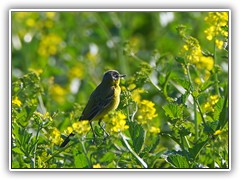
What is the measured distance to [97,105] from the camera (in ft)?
15.1

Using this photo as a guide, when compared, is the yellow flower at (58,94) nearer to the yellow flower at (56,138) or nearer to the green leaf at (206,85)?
the yellow flower at (56,138)

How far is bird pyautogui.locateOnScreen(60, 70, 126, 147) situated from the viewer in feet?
14.9

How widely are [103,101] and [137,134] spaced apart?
0.30 metres

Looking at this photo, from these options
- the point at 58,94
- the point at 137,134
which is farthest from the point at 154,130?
the point at 58,94

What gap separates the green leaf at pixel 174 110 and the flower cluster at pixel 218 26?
461mm

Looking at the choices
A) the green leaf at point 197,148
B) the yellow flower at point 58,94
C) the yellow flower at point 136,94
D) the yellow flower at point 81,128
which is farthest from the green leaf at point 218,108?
the yellow flower at point 58,94

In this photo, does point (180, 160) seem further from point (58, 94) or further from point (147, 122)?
point (58, 94)

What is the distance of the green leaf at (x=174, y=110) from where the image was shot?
439 centimetres

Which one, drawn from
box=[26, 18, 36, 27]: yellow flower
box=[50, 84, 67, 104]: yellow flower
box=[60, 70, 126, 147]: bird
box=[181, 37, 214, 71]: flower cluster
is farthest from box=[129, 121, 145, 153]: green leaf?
box=[26, 18, 36, 27]: yellow flower

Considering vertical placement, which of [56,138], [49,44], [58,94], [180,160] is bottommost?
[180,160]

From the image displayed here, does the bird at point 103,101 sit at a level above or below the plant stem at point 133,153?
above

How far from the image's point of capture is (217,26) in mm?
4691
